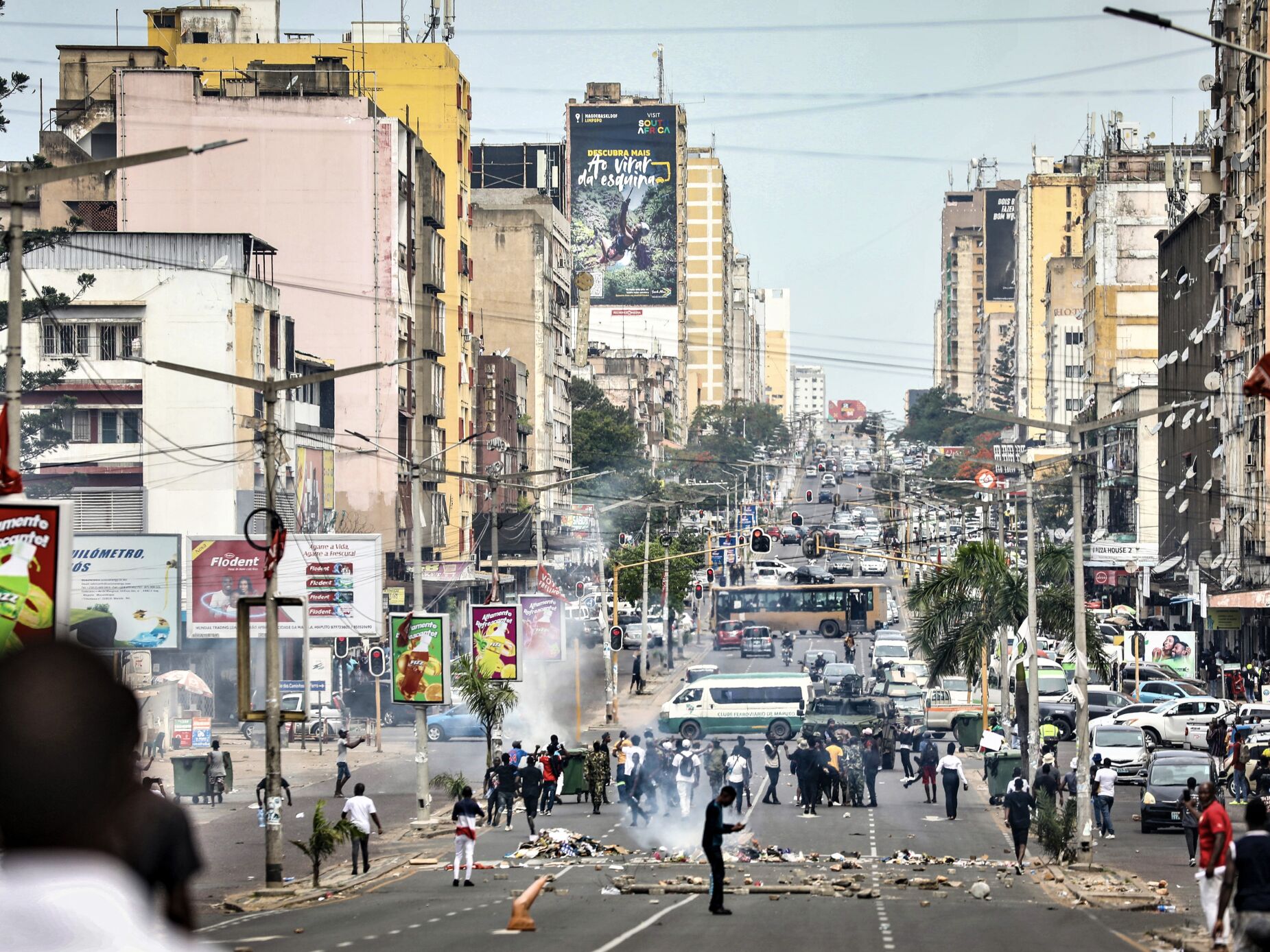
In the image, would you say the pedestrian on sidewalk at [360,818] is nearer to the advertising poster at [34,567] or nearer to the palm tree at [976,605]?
the advertising poster at [34,567]

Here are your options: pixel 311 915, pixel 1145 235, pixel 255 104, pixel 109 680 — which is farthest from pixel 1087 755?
pixel 1145 235

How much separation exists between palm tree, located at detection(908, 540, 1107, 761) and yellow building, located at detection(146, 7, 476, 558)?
44.2m

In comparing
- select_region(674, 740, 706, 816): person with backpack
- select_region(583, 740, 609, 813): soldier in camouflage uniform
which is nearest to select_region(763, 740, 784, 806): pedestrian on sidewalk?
select_region(583, 740, 609, 813): soldier in camouflage uniform

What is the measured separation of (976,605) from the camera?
4638 centimetres

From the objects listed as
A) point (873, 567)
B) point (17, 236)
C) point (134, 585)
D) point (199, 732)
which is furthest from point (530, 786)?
point (873, 567)

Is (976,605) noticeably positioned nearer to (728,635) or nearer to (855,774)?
(855,774)

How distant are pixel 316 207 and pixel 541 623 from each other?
28.1 metres

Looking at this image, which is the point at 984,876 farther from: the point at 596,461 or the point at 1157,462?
the point at 596,461

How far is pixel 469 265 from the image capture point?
316ft

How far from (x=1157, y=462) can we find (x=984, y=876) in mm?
74344

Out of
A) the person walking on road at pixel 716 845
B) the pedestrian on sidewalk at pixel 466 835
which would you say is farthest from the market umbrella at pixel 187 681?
the person walking on road at pixel 716 845

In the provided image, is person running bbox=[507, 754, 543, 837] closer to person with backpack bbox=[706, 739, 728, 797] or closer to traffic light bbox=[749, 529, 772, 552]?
person with backpack bbox=[706, 739, 728, 797]

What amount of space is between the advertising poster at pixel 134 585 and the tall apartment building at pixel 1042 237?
11888 centimetres

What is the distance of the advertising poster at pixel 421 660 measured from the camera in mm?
35281
